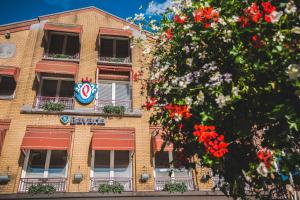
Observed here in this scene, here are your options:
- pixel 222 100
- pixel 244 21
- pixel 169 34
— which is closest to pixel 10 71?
pixel 169 34

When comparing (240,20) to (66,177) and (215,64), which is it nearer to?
(215,64)

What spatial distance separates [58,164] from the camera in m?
12.4

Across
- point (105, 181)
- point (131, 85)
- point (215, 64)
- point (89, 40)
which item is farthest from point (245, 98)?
point (89, 40)

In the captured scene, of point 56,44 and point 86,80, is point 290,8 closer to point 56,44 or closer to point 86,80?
point 86,80

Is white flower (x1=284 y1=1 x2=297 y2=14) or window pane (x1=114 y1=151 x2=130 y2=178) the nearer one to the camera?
white flower (x1=284 y1=1 x2=297 y2=14)

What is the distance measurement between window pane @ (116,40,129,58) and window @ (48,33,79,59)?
2.54 m

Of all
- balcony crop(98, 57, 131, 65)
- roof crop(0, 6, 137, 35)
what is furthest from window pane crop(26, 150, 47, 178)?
roof crop(0, 6, 137, 35)

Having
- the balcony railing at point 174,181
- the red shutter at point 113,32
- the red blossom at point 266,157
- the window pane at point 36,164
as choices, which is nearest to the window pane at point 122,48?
the red shutter at point 113,32

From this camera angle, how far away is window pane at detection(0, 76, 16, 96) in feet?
46.1

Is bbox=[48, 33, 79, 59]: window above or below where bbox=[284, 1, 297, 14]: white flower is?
above

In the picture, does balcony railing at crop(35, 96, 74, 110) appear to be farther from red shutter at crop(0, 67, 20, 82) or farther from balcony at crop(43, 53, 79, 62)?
balcony at crop(43, 53, 79, 62)

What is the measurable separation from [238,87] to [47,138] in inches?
393

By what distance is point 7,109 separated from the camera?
43.4ft

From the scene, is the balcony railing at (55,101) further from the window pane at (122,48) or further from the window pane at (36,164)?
the window pane at (122,48)
